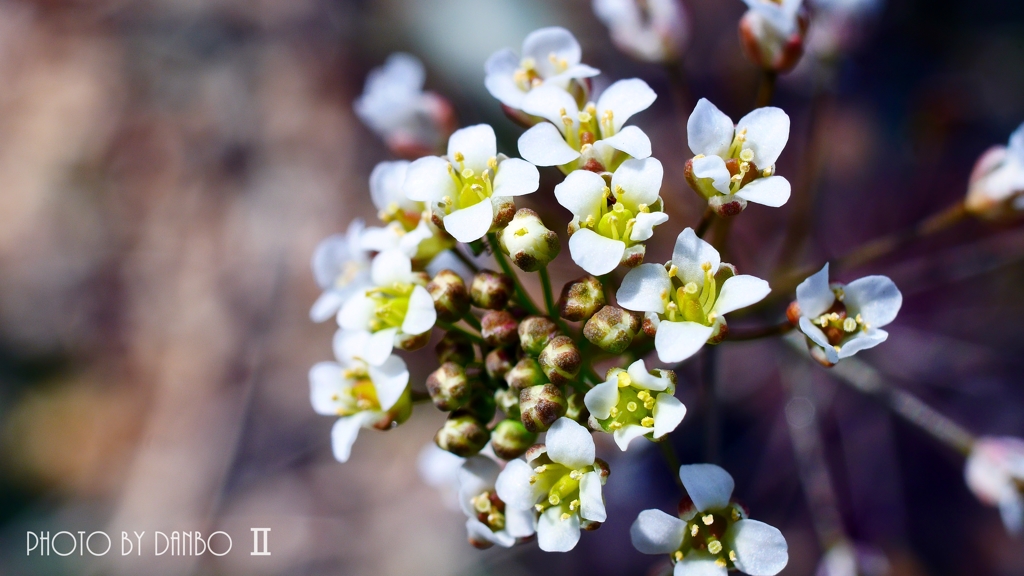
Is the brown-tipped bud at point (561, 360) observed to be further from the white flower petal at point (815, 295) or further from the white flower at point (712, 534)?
Result: the white flower petal at point (815, 295)

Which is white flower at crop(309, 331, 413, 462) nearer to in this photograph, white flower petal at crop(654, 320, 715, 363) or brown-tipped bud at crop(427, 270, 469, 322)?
brown-tipped bud at crop(427, 270, 469, 322)

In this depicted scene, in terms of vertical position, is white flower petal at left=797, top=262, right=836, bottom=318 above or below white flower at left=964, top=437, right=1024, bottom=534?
above

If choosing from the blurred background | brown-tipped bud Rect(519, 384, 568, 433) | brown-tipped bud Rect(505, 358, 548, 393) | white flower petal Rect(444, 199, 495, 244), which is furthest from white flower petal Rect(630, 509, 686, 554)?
the blurred background

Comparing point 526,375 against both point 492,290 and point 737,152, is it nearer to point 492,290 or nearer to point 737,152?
point 492,290

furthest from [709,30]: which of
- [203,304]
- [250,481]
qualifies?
[250,481]

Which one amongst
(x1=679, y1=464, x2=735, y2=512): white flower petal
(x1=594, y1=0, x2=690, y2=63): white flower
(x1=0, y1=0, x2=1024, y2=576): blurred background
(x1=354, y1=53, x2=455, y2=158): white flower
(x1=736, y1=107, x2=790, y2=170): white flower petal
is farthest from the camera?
(x1=0, y1=0, x2=1024, y2=576): blurred background

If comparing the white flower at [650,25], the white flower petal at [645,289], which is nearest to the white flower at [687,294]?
the white flower petal at [645,289]

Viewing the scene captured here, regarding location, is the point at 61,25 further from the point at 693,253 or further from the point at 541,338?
the point at 693,253
